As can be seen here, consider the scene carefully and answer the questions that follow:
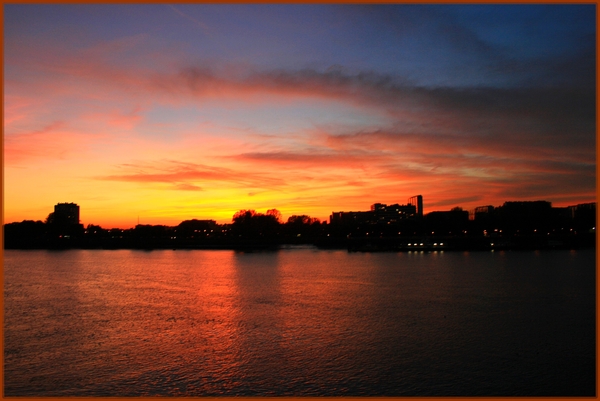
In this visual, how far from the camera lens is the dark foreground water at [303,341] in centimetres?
1529

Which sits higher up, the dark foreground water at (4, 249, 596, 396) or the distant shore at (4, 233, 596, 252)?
the distant shore at (4, 233, 596, 252)

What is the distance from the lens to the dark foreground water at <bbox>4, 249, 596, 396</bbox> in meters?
15.3

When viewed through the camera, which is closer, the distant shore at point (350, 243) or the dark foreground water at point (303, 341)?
the dark foreground water at point (303, 341)

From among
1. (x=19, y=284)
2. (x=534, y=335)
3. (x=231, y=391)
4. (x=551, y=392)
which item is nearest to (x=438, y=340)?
(x=534, y=335)

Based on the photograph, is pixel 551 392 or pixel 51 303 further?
pixel 51 303

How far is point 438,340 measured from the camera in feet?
66.2

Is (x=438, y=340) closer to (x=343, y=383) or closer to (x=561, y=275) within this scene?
(x=343, y=383)

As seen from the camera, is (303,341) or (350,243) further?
(350,243)

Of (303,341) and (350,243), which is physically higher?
(350,243)

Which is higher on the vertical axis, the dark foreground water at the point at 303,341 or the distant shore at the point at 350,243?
the distant shore at the point at 350,243

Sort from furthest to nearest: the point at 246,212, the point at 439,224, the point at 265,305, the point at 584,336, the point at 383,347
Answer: the point at 246,212 < the point at 439,224 < the point at 265,305 < the point at 584,336 < the point at 383,347

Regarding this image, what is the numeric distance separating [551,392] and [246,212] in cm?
13840

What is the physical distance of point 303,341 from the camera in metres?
20.1

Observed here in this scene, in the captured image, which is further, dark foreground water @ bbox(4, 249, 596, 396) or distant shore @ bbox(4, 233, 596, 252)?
distant shore @ bbox(4, 233, 596, 252)
